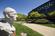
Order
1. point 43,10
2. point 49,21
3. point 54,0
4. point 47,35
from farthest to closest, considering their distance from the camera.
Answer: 1. point 54,0
2. point 49,21
3. point 43,10
4. point 47,35

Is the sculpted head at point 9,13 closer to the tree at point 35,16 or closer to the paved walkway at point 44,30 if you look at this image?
the paved walkway at point 44,30

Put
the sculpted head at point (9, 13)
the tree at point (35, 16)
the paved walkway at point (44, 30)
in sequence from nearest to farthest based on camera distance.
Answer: the sculpted head at point (9, 13)
the paved walkway at point (44, 30)
the tree at point (35, 16)

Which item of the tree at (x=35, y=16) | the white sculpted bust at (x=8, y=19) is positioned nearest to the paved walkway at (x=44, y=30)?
the tree at (x=35, y=16)

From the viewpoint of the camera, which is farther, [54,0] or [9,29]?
[54,0]

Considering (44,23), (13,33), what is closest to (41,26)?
(44,23)

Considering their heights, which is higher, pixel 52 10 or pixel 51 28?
pixel 52 10

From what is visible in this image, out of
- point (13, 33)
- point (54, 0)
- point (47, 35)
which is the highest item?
point (54, 0)

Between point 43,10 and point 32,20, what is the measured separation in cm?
49

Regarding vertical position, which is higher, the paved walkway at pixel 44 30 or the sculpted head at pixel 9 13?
the sculpted head at pixel 9 13

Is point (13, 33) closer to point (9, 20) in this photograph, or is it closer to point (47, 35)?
point (9, 20)

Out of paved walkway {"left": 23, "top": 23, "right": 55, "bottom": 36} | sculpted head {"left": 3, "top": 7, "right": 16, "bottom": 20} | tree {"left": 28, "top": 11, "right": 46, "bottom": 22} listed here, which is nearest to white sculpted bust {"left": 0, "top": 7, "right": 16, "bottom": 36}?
sculpted head {"left": 3, "top": 7, "right": 16, "bottom": 20}

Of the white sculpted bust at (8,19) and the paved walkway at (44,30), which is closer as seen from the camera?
the white sculpted bust at (8,19)

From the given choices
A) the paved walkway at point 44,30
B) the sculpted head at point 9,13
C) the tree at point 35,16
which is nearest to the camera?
the sculpted head at point 9,13

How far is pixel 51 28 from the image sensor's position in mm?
5125
